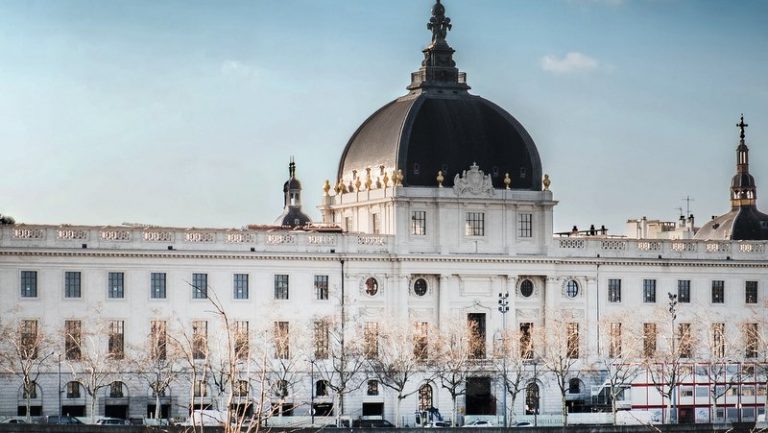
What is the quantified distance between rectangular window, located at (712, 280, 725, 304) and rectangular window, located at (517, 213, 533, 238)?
517 inches

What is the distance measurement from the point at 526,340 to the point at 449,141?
1273cm

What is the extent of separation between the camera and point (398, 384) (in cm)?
9756

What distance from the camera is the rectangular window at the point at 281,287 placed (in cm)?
10175

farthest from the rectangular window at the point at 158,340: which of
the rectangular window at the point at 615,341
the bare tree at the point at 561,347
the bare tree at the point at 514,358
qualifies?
the rectangular window at the point at 615,341

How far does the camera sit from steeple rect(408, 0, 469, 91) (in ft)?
362

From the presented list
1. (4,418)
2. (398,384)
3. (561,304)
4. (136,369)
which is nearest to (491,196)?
(561,304)

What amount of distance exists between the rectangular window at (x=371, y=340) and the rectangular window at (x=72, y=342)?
642 inches

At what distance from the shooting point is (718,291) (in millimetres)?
113125

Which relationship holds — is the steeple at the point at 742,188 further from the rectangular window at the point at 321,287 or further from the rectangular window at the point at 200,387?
the rectangular window at the point at 200,387

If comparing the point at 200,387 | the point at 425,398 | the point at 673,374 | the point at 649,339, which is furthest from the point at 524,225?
the point at 200,387

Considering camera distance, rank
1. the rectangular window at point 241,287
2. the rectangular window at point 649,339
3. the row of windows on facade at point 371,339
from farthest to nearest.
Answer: the rectangular window at point 649,339, the rectangular window at point 241,287, the row of windows on facade at point 371,339

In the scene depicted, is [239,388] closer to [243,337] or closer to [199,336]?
[199,336]

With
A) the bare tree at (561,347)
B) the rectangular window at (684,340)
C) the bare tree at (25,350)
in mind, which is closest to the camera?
the bare tree at (25,350)

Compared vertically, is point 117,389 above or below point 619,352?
below
